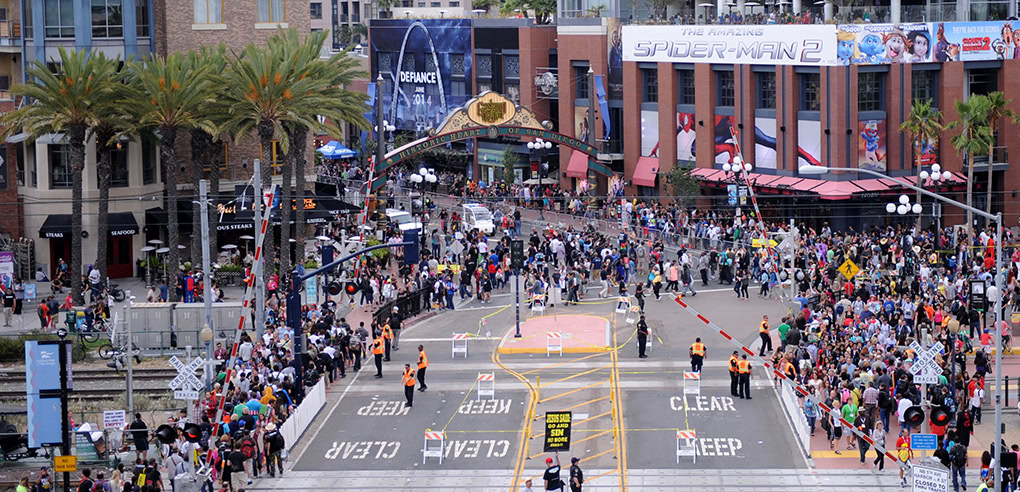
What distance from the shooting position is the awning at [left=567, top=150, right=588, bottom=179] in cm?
8794

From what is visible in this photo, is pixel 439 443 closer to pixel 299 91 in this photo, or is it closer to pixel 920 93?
pixel 299 91

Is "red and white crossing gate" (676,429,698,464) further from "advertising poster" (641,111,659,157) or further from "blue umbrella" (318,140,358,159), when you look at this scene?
"blue umbrella" (318,140,358,159)

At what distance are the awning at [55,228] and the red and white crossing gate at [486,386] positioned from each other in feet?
93.1

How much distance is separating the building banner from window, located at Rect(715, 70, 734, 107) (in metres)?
1.04

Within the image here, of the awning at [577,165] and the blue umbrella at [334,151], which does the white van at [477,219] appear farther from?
the blue umbrella at [334,151]

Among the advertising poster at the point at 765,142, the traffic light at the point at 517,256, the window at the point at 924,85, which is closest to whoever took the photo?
the traffic light at the point at 517,256

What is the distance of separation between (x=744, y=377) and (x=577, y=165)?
4466cm

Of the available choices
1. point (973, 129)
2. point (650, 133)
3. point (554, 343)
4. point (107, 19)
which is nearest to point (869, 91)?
point (973, 129)

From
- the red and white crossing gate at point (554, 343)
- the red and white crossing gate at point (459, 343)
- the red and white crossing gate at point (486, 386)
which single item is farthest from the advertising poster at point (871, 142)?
the red and white crossing gate at point (486, 386)

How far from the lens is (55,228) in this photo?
67812 mm

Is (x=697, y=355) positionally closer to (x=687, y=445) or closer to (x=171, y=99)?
(x=687, y=445)

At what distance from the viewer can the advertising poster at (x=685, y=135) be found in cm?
8181

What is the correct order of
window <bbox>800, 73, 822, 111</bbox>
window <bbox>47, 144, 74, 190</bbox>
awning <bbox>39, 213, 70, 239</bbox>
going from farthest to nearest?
window <bbox>800, 73, 822, 111</bbox> → window <bbox>47, 144, 74, 190</bbox> → awning <bbox>39, 213, 70, 239</bbox>

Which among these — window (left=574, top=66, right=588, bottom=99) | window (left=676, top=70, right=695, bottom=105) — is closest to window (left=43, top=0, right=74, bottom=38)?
window (left=676, top=70, right=695, bottom=105)
